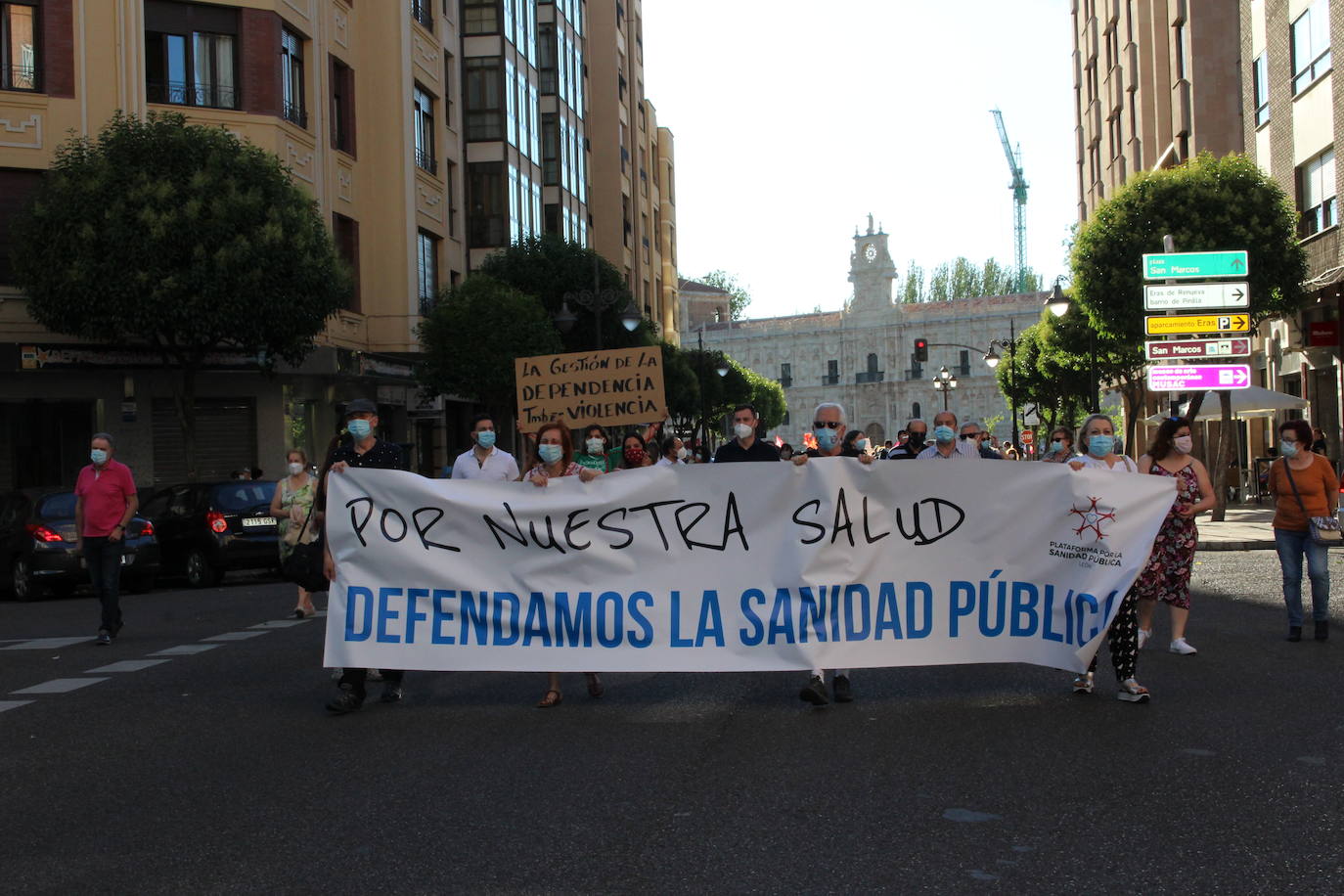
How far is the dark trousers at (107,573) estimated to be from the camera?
43.2ft

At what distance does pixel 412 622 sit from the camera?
900 cm

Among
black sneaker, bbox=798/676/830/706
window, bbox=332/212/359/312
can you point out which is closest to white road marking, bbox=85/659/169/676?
black sneaker, bbox=798/676/830/706

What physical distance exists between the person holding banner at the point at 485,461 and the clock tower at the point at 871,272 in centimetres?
11639

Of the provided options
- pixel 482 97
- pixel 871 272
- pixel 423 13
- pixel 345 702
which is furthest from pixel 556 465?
pixel 871 272

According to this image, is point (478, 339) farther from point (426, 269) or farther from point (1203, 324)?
point (1203, 324)

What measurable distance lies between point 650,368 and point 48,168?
14.7 meters

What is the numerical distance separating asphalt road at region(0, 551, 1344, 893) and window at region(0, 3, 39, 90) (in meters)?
20.0

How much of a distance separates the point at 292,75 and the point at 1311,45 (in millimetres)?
20906

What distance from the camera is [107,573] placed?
13.2 m

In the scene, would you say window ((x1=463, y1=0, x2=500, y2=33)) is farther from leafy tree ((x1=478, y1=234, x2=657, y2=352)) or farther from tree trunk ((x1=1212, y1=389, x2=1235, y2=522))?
tree trunk ((x1=1212, y1=389, x2=1235, y2=522))

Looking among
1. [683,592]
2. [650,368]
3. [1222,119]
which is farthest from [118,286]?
[1222,119]

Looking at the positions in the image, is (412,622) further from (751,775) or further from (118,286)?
(118,286)

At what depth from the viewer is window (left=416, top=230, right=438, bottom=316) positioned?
37.2 m

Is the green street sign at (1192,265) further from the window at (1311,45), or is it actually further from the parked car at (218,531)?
the parked car at (218,531)
